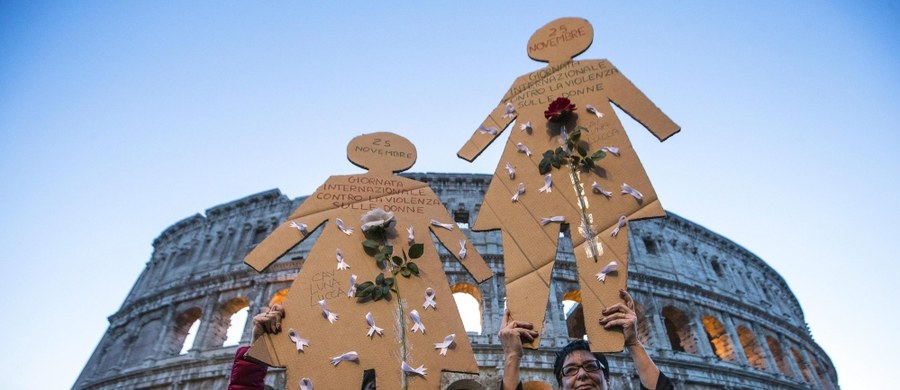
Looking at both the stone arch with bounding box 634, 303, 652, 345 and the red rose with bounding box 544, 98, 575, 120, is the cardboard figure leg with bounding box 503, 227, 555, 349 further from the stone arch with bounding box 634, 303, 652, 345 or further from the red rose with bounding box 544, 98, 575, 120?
the stone arch with bounding box 634, 303, 652, 345

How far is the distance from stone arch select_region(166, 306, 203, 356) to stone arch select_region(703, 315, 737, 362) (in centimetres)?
2050

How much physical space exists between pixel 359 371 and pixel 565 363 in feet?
4.38

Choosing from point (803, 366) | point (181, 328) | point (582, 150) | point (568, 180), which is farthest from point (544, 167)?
point (803, 366)

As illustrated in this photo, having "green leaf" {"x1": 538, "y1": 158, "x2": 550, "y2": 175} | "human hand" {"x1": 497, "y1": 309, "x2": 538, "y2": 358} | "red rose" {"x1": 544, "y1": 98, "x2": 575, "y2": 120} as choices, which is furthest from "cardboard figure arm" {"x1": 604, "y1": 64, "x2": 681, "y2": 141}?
"human hand" {"x1": 497, "y1": 309, "x2": 538, "y2": 358}

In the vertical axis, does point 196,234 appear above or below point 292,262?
above

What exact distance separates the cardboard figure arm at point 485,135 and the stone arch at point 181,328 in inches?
674

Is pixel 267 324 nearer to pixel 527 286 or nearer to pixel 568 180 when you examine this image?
pixel 527 286

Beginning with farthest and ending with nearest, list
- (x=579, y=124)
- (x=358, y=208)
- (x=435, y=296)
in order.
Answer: (x=358, y=208), (x=579, y=124), (x=435, y=296)

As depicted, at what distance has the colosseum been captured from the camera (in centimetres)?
1434

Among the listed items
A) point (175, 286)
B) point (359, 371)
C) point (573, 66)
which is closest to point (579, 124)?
point (573, 66)

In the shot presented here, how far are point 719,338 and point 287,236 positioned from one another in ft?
63.5

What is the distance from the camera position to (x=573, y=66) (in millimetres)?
3773

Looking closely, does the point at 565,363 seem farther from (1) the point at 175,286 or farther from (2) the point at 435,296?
(1) the point at 175,286

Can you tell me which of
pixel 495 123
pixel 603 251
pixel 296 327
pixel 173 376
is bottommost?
pixel 296 327
